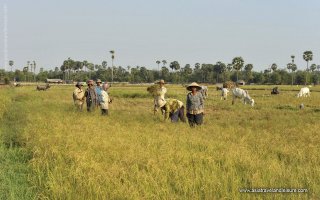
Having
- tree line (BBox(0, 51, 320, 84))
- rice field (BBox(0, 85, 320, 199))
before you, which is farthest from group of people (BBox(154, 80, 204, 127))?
tree line (BBox(0, 51, 320, 84))

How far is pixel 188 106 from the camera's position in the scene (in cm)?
1062

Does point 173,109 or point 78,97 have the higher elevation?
point 78,97

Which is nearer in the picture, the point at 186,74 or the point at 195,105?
the point at 195,105

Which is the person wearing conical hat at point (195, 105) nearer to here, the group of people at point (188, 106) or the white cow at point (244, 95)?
the group of people at point (188, 106)

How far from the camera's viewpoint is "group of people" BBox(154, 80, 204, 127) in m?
10.5

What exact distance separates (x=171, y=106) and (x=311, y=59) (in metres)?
99.6

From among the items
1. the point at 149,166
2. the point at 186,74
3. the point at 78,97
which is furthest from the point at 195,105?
the point at 186,74

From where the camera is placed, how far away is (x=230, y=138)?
25.7ft

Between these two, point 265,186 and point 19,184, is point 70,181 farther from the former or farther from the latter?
point 265,186

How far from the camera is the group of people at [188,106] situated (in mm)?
10523

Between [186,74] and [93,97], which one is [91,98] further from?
[186,74]

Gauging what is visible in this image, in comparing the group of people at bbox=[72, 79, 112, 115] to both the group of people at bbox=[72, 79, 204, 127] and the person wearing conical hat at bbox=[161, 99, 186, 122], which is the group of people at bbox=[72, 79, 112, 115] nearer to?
the group of people at bbox=[72, 79, 204, 127]

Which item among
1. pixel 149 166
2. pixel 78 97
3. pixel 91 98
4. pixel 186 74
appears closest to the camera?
pixel 149 166

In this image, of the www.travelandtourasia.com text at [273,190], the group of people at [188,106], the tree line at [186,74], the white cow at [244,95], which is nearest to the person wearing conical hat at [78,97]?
the group of people at [188,106]
